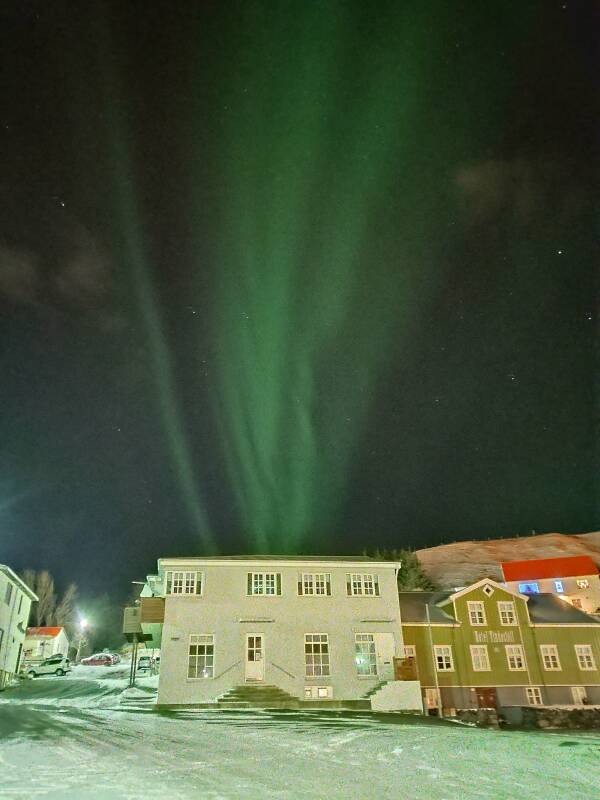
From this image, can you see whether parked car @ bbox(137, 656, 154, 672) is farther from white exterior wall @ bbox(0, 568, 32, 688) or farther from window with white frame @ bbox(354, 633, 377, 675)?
window with white frame @ bbox(354, 633, 377, 675)

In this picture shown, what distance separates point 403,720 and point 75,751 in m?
14.3

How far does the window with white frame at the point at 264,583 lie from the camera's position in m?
30.2

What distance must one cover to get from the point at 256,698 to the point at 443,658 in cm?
1270

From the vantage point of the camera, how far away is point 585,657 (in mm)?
36250

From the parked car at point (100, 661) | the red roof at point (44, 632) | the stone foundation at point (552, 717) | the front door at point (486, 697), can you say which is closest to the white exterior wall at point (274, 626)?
the front door at point (486, 697)

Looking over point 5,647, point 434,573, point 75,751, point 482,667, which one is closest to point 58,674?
point 5,647

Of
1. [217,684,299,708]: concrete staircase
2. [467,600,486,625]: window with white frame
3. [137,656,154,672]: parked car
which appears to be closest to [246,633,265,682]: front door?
[217,684,299,708]: concrete staircase

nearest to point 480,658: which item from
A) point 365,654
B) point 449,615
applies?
point 449,615

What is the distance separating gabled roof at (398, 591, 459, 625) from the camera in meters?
35.2

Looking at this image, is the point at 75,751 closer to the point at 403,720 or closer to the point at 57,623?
the point at 403,720

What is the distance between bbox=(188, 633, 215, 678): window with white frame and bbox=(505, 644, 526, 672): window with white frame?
18.3 metres

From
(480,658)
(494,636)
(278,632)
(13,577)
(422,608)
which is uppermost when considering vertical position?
(13,577)

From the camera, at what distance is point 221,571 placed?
30188 millimetres

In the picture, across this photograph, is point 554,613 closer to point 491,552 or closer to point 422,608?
point 422,608
